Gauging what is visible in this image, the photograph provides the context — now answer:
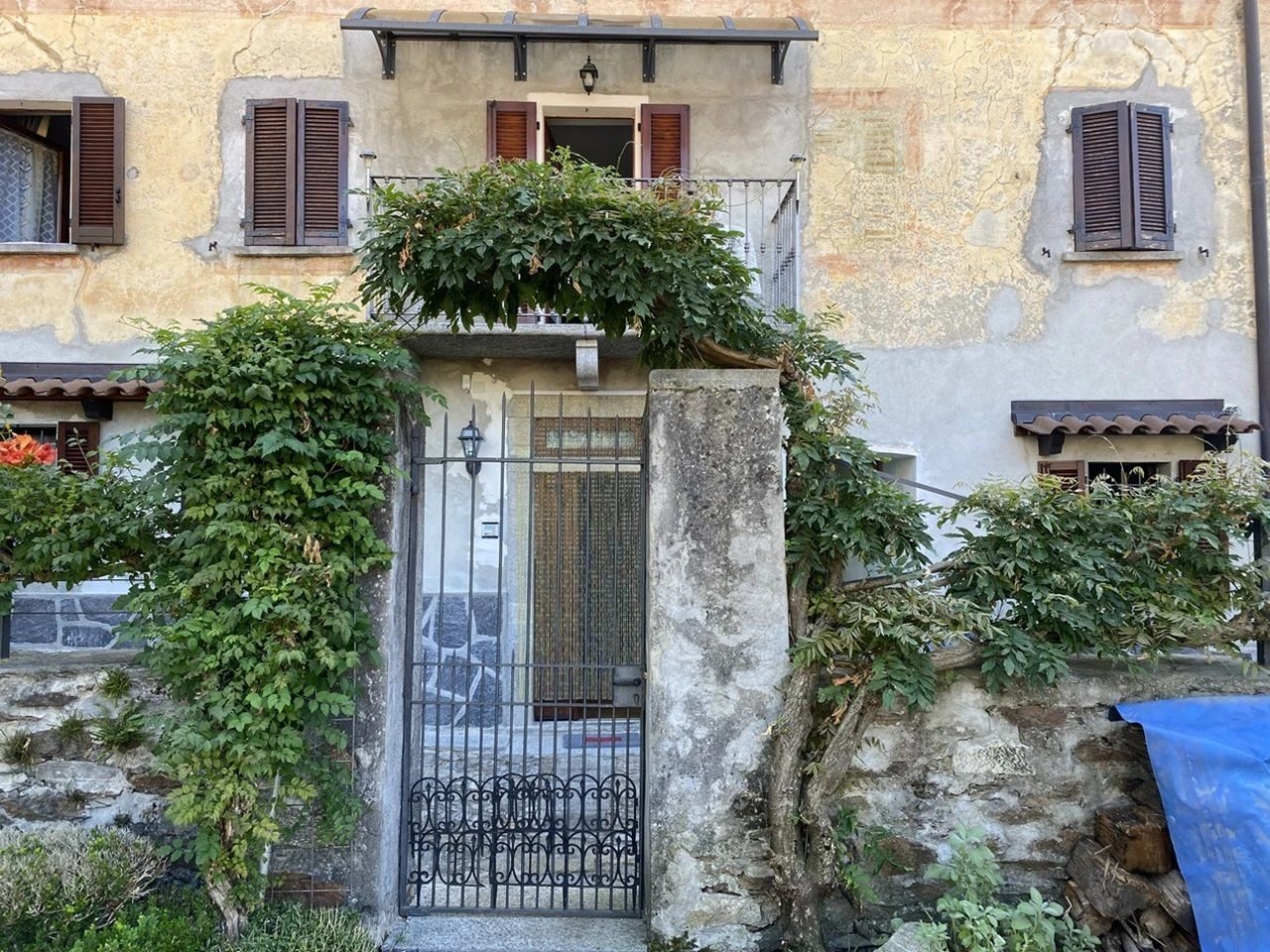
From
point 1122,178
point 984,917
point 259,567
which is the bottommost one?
point 984,917

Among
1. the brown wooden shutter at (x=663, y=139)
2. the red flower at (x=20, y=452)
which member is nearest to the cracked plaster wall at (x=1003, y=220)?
the brown wooden shutter at (x=663, y=139)

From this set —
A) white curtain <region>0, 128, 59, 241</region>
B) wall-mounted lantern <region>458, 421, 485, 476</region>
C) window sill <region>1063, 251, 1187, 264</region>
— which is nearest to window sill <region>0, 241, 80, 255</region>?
white curtain <region>0, 128, 59, 241</region>

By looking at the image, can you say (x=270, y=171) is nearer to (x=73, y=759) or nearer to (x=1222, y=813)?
(x=73, y=759)

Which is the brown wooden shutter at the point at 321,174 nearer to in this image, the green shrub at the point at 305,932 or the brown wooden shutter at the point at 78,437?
the brown wooden shutter at the point at 78,437

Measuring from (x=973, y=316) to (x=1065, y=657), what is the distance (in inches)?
207

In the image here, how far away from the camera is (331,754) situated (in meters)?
3.48

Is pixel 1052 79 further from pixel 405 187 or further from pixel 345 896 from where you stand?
pixel 345 896

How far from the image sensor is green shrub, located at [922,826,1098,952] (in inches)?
122

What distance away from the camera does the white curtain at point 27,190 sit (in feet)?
26.6

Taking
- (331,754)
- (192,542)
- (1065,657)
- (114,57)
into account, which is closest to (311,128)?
(114,57)

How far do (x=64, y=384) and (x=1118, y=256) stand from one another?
9.48m

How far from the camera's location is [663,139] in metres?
8.12

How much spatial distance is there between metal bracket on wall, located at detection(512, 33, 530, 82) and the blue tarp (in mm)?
7335

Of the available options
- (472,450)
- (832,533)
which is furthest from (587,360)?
(832,533)
